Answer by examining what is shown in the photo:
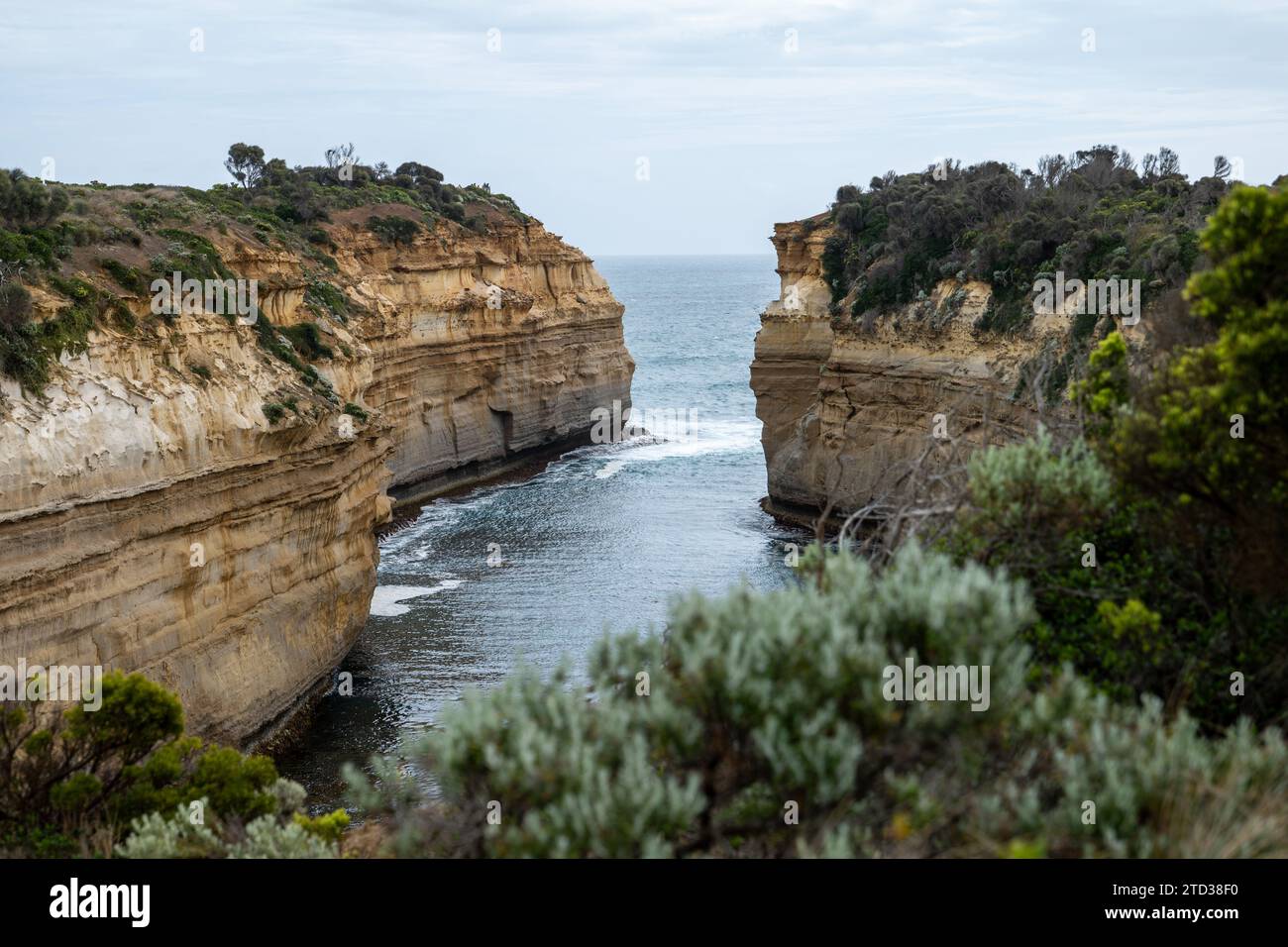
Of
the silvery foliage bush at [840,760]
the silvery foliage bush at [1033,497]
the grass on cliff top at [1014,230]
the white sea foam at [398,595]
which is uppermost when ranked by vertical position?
the grass on cliff top at [1014,230]

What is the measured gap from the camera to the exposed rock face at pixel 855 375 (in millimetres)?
35781

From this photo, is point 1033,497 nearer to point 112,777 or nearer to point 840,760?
point 840,760

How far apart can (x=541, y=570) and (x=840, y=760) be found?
2977 cm

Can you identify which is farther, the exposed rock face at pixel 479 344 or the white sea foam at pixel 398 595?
the exposed rock face at pixel 479 344

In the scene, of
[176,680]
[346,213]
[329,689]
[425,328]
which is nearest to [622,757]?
[176,680]

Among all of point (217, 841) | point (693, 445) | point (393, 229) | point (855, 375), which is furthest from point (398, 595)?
point (693, 445)

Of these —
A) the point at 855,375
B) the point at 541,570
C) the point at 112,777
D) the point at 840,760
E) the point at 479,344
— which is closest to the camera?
the point at 840,760

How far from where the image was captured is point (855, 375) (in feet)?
134

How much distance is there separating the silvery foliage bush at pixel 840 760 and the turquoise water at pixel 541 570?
18.1ft

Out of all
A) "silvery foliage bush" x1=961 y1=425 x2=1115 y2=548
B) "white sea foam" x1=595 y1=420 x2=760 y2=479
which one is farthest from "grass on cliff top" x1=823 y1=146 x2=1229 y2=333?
"silvery foliage bush" x1=961 y1=425 x2=1115 y2=548

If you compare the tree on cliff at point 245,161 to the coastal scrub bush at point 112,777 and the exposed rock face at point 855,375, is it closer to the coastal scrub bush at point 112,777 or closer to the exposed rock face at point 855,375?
the exposed rock face at point 855,375

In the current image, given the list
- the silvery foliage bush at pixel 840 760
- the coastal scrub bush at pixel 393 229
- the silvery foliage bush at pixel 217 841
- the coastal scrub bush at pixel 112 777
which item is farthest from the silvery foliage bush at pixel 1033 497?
the coastal scrub bush at pixel 393 229

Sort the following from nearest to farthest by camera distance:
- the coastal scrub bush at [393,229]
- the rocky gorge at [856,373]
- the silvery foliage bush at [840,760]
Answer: the silvery foliage bush at [840,760], the rocky gorge at [856,373], the coastal scrub bush at [393,229]
